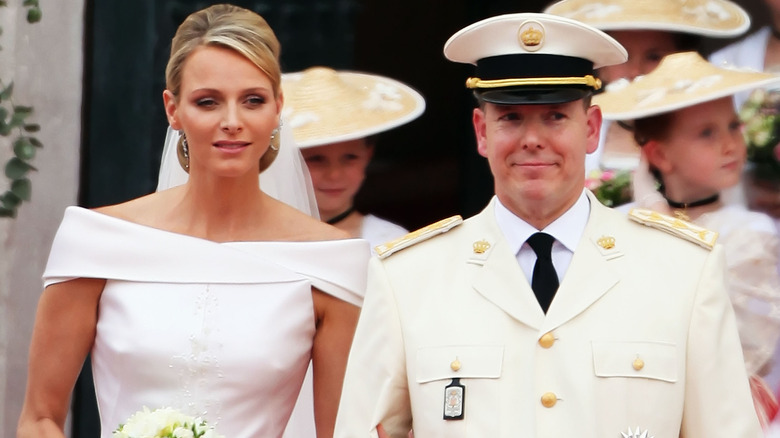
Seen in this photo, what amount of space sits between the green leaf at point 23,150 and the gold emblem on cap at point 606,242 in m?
2.44

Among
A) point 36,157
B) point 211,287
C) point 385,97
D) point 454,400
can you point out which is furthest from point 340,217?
point 454,400

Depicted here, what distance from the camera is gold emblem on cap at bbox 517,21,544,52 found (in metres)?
3.27

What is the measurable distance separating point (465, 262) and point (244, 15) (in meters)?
1.08

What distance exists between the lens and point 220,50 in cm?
390

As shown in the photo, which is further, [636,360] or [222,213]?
[222,213]

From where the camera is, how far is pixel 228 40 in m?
3.90

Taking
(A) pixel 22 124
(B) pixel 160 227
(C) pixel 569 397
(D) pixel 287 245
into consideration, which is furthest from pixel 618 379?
(A) pixel 22 124

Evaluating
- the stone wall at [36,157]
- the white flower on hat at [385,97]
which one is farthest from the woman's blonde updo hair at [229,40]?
the stone wall at [36,157]

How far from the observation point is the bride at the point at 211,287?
3.88 metres

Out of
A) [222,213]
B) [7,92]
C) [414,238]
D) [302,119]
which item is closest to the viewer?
[414,238]

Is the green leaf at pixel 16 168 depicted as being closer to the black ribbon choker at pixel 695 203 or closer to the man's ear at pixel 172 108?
the man's ear at pixel 172 108

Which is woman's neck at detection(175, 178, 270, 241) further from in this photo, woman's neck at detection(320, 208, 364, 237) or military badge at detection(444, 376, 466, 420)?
military badge at detection(444, 376, 466, 420)

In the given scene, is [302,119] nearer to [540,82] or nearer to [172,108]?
[172,108]

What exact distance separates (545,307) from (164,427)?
82cm
